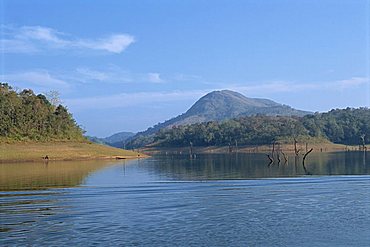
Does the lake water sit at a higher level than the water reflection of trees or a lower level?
lower

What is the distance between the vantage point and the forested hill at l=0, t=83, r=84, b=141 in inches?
4235

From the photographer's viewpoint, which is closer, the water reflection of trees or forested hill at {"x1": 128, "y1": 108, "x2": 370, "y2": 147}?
the water reflection of trees

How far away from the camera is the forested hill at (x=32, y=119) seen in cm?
10756

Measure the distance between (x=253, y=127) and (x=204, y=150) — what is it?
1923 cm

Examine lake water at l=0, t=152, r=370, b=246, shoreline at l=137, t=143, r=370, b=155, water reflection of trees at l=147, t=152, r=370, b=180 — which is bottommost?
lake water at l=0, t=152, r=370, b=246

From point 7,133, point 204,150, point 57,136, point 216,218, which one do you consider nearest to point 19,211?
point 216,218

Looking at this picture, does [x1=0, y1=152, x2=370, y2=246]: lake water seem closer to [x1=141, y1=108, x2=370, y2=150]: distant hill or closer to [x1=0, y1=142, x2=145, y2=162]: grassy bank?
[x1=0, y1=142, x2=145, y2=162]: grassy bank

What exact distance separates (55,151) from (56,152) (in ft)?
1.46

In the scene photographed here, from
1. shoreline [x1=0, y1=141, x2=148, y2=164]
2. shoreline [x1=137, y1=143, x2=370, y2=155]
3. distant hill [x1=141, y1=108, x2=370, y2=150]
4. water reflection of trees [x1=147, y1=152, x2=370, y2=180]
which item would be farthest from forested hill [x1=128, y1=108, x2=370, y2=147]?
water reflection of trees [x1=147, y1=152, x2=370, y2=180]

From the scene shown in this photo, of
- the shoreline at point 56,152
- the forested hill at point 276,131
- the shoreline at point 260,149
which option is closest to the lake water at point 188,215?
the shoreline at point 56,152

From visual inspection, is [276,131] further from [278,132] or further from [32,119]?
[32,119]

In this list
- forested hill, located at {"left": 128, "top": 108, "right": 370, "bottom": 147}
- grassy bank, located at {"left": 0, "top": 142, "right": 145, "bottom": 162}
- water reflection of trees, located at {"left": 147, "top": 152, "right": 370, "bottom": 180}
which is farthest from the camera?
forested hill, located at {"left": 128, "top": 108, "right": 370, "bottom": 147}

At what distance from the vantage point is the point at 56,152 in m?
101

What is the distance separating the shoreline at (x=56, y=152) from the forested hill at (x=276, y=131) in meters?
68.5
